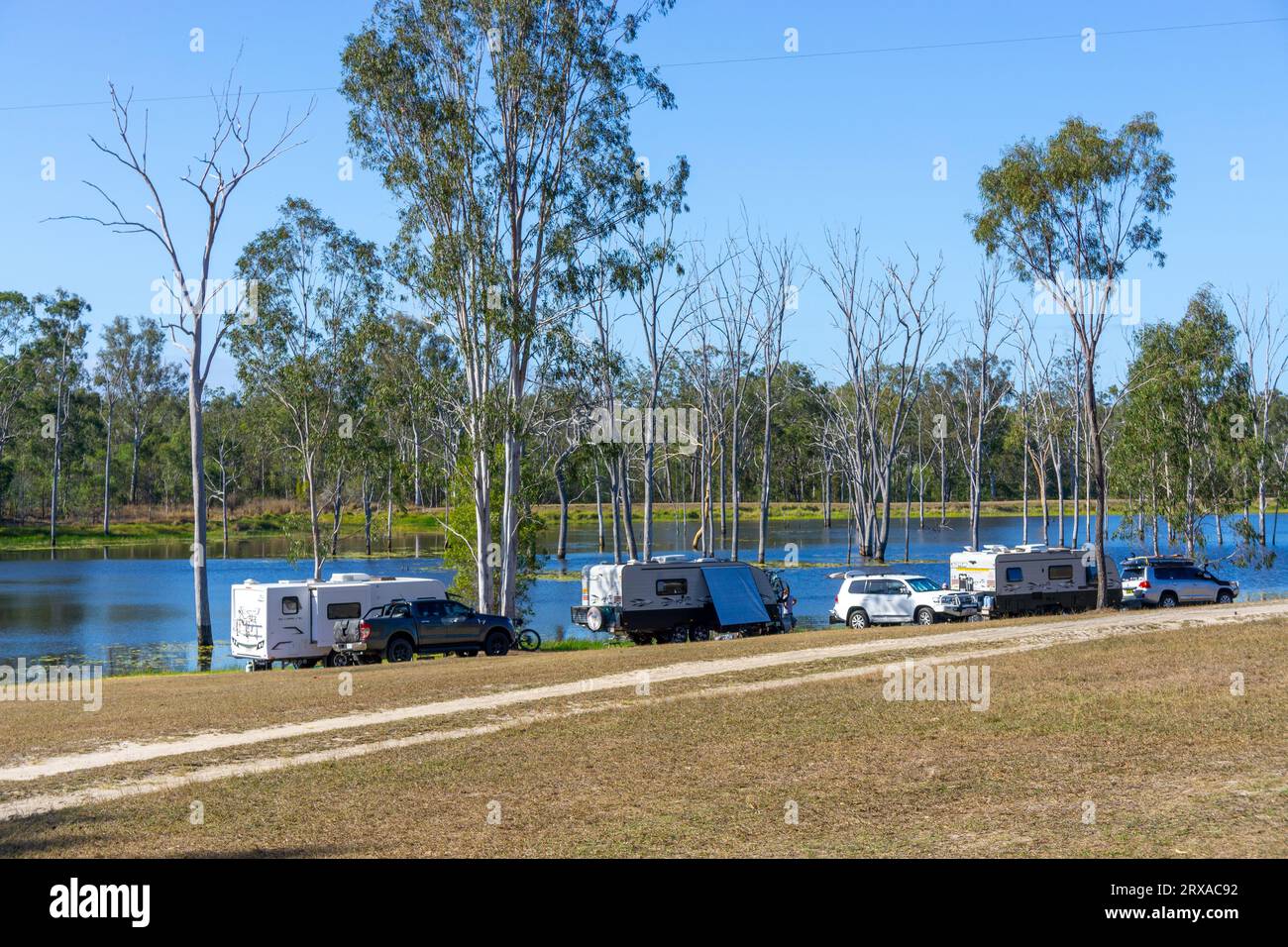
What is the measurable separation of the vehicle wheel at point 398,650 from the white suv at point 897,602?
13.3 metres

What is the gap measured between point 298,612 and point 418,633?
3169 millimetres

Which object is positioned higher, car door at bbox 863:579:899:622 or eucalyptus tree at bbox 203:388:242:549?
eucalyptus tree at bbox 203:388:242:549

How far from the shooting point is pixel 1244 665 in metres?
17.3

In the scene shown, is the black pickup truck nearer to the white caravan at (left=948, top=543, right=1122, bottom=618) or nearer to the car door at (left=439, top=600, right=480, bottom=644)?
the car door at (left=439, top=600, right=480, bottom=644)

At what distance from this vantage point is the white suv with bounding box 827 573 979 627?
1320 inches

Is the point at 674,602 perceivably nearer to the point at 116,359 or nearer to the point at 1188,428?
the point at 1188,428

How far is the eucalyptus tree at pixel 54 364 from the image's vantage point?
8762 centimetres

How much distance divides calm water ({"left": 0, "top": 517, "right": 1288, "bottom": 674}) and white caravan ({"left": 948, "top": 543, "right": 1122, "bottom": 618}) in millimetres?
6106

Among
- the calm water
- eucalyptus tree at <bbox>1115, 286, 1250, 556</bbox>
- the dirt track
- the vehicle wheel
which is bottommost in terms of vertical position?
the calm water

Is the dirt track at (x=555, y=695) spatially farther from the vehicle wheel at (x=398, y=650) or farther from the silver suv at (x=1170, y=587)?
the vehicle wheel at (x=398, y=650)

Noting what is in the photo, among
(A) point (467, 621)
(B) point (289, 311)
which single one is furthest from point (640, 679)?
(B) point (289, 311)

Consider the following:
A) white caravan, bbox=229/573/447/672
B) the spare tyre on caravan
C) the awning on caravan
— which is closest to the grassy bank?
white caravan, bbox=229/573/447/672

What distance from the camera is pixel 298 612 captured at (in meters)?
29.0
